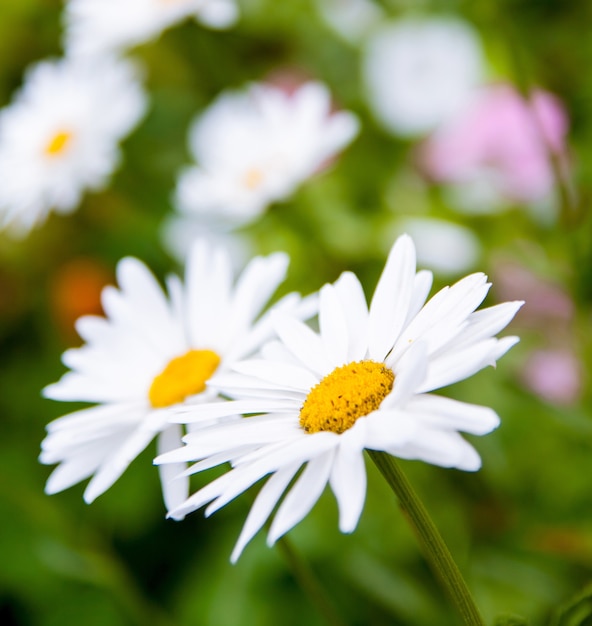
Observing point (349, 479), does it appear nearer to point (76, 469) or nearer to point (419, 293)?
point (419, 293)

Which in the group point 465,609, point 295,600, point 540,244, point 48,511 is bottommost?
point 295,600

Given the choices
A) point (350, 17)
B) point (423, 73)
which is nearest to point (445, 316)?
point (423, 73)

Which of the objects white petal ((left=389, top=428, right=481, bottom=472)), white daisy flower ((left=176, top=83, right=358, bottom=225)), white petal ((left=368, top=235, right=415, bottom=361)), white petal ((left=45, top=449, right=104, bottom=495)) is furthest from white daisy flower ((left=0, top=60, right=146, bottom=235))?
white petal ((left=389, top=428, right=481, bottom=472))

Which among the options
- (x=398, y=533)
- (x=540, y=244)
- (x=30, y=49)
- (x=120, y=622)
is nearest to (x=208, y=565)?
(x=120, y=622)

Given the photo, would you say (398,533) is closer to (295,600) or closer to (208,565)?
(295,600)

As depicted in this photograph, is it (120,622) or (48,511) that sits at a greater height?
(48,511)

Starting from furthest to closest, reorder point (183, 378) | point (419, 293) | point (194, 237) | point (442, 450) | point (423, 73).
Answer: point (423, 73) → point (194, 237) → point (183, 378) → point (419, 293) → point (442, 450)

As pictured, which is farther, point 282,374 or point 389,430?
point 282,374
